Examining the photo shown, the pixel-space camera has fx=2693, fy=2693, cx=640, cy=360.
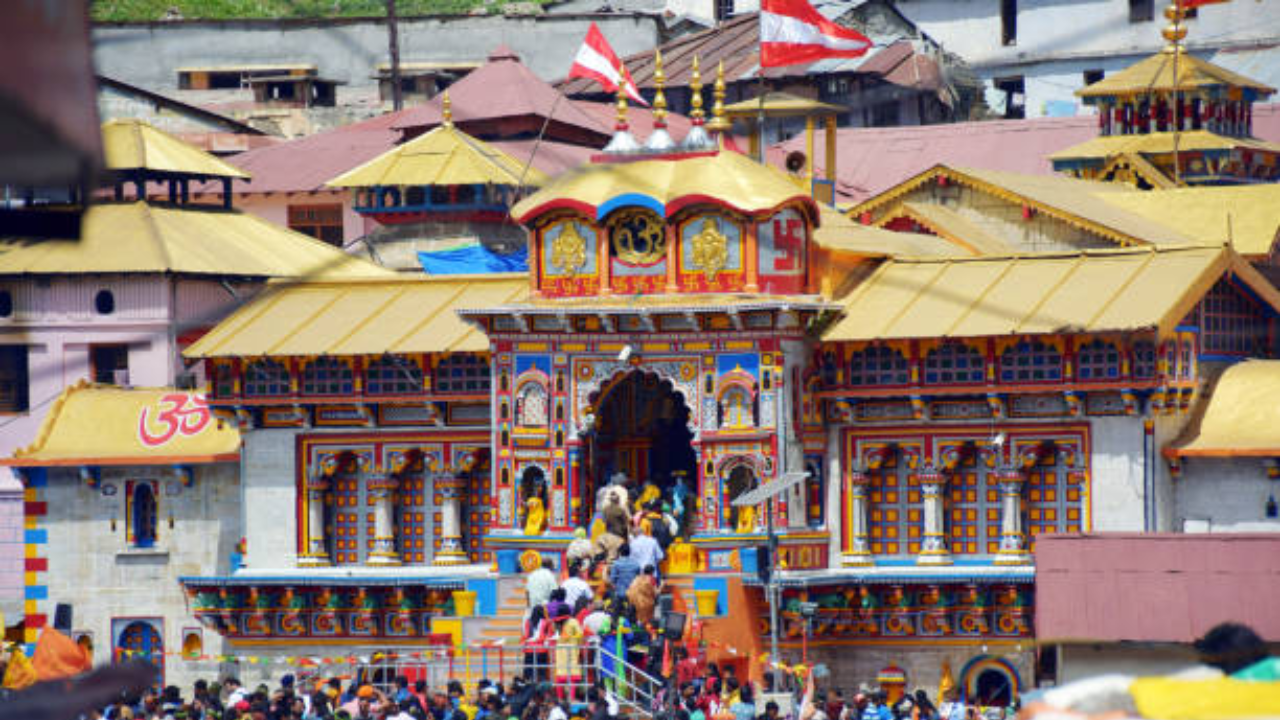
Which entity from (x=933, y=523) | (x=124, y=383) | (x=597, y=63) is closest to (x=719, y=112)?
(x=597, y=63)

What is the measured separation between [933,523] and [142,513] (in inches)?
506

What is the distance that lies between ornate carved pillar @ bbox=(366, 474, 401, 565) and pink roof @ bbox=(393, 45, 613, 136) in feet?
64.1

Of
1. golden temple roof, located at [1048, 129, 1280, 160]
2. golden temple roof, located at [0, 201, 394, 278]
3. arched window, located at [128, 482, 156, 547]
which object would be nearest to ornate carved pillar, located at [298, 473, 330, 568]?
arched window, located at [128, 482, 156, 547]

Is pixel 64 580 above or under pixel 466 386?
under

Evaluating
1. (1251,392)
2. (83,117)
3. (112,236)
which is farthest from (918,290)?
(83,117)

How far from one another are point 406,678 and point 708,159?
793 cm

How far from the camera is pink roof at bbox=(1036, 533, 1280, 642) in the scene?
2867 cm

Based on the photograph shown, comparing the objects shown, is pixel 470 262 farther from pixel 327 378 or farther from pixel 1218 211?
pixel 1218 211

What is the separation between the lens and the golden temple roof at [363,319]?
38.4 meters

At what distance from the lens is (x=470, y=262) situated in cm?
4716

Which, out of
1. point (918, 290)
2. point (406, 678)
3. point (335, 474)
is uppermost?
point (918, 290)

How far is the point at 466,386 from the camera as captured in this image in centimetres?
3869

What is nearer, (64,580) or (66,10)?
(66,10)

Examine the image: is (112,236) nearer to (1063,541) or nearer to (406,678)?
(406,678)
